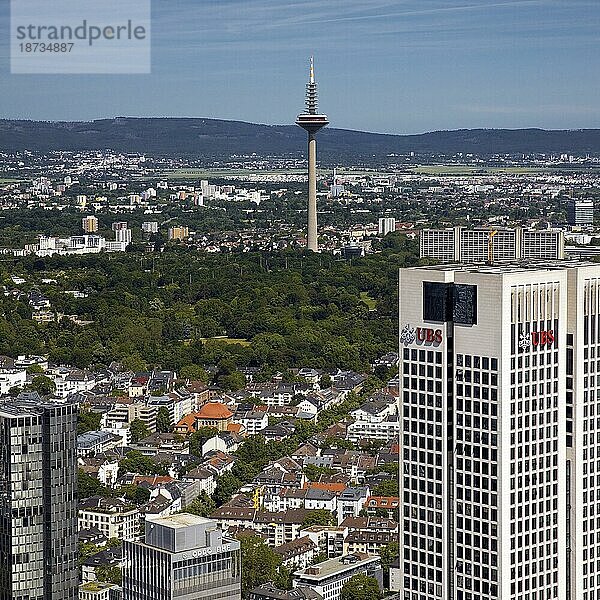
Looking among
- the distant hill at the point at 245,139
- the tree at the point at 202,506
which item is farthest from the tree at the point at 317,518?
the distant hill at the point at 245,139

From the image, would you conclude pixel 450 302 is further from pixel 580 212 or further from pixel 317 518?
pixel 580 212

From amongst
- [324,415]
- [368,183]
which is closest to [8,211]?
[368,183]

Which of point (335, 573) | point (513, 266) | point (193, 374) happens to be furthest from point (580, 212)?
point (513, 266)

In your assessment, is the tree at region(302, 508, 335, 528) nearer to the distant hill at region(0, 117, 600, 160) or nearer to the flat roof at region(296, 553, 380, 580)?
the flat roof at region(296, 553, 380, 580)

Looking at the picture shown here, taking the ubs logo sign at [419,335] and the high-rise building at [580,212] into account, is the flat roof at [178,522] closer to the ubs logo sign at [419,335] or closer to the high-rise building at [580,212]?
the ubs logo sign at [419,335]

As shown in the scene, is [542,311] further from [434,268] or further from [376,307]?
Result: [376,307]

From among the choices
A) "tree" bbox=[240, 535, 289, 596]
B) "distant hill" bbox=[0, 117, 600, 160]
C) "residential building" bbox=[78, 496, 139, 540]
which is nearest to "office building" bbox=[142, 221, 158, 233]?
"distant hill" bbox=[0, 117, 600, 160]
